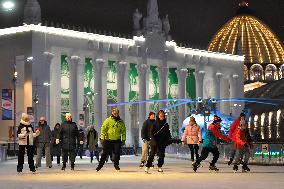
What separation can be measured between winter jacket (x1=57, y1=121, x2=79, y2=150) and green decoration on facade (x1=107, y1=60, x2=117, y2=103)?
78.8m

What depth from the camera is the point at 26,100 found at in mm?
94188

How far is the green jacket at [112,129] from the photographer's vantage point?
29500 mm

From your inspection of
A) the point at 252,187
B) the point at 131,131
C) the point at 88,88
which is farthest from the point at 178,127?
the point at 252,187

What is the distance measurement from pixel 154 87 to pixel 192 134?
87910mm

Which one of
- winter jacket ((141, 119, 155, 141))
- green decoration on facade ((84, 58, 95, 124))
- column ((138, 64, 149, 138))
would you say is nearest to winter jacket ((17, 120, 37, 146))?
winter jacket ((141, 119, 155, 141))

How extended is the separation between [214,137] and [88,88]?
7798 cm

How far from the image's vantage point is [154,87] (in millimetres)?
119312

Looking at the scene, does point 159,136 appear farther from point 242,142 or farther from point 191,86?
point 191,86

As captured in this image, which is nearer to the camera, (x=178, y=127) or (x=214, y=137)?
(x=214, y=137)

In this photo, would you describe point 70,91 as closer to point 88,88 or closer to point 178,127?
point 88,88

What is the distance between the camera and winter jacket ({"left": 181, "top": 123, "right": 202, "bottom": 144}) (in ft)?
103

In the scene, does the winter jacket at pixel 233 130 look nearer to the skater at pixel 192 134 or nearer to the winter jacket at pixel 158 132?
the skater at pixel 192 134

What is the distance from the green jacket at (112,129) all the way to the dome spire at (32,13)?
66.8m

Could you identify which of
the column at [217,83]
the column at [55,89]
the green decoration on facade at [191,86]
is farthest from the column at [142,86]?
the column at [217,83]
